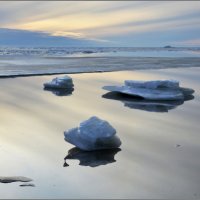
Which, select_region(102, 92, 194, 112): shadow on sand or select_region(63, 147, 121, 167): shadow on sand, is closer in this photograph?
select_region(63, 147, 121, 167): shadow on sand

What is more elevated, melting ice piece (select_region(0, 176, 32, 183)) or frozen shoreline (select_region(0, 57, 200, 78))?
frozen shoreline (select_region(0, 57, 200, 78))

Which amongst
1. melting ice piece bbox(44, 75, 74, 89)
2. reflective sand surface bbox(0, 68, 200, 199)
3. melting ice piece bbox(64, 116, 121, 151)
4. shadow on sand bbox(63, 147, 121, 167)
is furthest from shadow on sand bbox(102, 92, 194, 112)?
shadow on sand bbox(63, 147, 121, 167)

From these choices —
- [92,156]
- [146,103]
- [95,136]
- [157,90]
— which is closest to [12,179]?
[92,156]

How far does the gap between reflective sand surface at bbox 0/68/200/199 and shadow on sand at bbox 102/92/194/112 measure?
294 mm

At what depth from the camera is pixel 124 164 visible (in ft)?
Result: 17.7

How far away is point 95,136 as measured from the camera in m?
5.96

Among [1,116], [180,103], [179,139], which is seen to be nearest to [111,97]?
A: [180,103]

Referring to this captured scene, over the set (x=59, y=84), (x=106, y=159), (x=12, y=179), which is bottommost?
(x=12, y=179)

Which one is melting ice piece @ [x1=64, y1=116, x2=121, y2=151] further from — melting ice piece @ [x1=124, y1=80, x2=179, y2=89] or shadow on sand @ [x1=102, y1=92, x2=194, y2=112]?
melting ice piece @ [x1=124, y1=80, x2=179, y2=89]

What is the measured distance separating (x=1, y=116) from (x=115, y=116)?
8.36 ft

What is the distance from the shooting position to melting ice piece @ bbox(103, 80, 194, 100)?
1112 cm

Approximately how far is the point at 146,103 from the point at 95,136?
4832 millimetres

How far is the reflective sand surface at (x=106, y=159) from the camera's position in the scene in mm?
4480

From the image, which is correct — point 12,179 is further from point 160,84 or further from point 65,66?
point 65,66
